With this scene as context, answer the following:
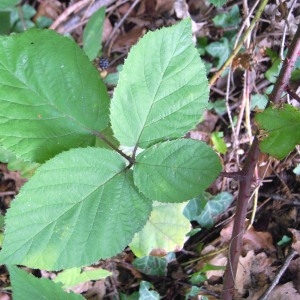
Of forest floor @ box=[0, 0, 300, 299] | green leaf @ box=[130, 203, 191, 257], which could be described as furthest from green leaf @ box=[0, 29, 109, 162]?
forest floor @ box=[0, 0, 300, 299]

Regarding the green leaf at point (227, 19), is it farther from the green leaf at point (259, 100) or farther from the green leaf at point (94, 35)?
the green leaf at point (94, 35)

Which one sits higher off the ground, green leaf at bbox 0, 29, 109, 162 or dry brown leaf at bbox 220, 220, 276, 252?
green leaf at bbox 0, 29, 109, 162

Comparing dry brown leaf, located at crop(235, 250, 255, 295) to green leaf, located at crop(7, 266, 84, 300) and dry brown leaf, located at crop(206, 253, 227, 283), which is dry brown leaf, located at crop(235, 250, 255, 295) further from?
green leaf, located at crop(7, 266, 84, 300)

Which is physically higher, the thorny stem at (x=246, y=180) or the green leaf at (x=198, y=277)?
the thorny stem at (x=246, y=180)

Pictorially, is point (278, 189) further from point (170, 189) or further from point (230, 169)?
point (170, 189)

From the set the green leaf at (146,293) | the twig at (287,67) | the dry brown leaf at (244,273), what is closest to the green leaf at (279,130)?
the twig at (287,67)

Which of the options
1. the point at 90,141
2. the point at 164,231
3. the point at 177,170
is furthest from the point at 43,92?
the point at 164,231

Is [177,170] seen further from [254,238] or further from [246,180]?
[254,238]

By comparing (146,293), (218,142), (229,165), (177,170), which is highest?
Result: (177,170)
